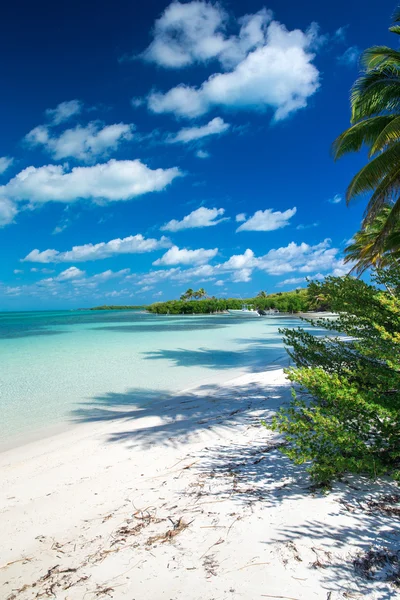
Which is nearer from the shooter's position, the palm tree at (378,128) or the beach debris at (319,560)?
the beach debris at (319,560)

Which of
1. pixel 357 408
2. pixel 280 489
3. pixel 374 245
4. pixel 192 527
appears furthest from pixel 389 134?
pixel 192 527

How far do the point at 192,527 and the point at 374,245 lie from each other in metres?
9.34

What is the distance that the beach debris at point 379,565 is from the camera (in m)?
1.89

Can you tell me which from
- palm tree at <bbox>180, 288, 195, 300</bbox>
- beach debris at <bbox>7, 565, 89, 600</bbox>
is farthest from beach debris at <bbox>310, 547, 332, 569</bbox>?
palm tree at <bbox>180, 288, 195, 300</bbox>

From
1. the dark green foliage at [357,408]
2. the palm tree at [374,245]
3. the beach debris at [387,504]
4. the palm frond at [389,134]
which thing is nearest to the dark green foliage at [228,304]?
the palm tree at [374,245]

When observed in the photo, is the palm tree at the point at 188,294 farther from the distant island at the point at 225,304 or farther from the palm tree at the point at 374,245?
the palm tree at the point at 374,245

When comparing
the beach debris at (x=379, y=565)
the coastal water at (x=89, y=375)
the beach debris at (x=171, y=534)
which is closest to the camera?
the beach debris at (x=379, y=565)

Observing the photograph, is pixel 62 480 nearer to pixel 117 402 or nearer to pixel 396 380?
pixel 396 380

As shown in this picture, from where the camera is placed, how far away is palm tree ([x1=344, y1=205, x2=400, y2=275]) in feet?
32.4

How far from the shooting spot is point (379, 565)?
1984 mm

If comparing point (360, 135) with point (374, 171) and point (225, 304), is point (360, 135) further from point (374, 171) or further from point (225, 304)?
point (225, 304)

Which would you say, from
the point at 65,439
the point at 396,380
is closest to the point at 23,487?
Answer: the point at 65,439

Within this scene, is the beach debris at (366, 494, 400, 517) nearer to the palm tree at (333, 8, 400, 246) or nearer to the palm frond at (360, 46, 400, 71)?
the palm tree at (333, 8, 400, 246)

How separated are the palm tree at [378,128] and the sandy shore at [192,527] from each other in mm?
7119
